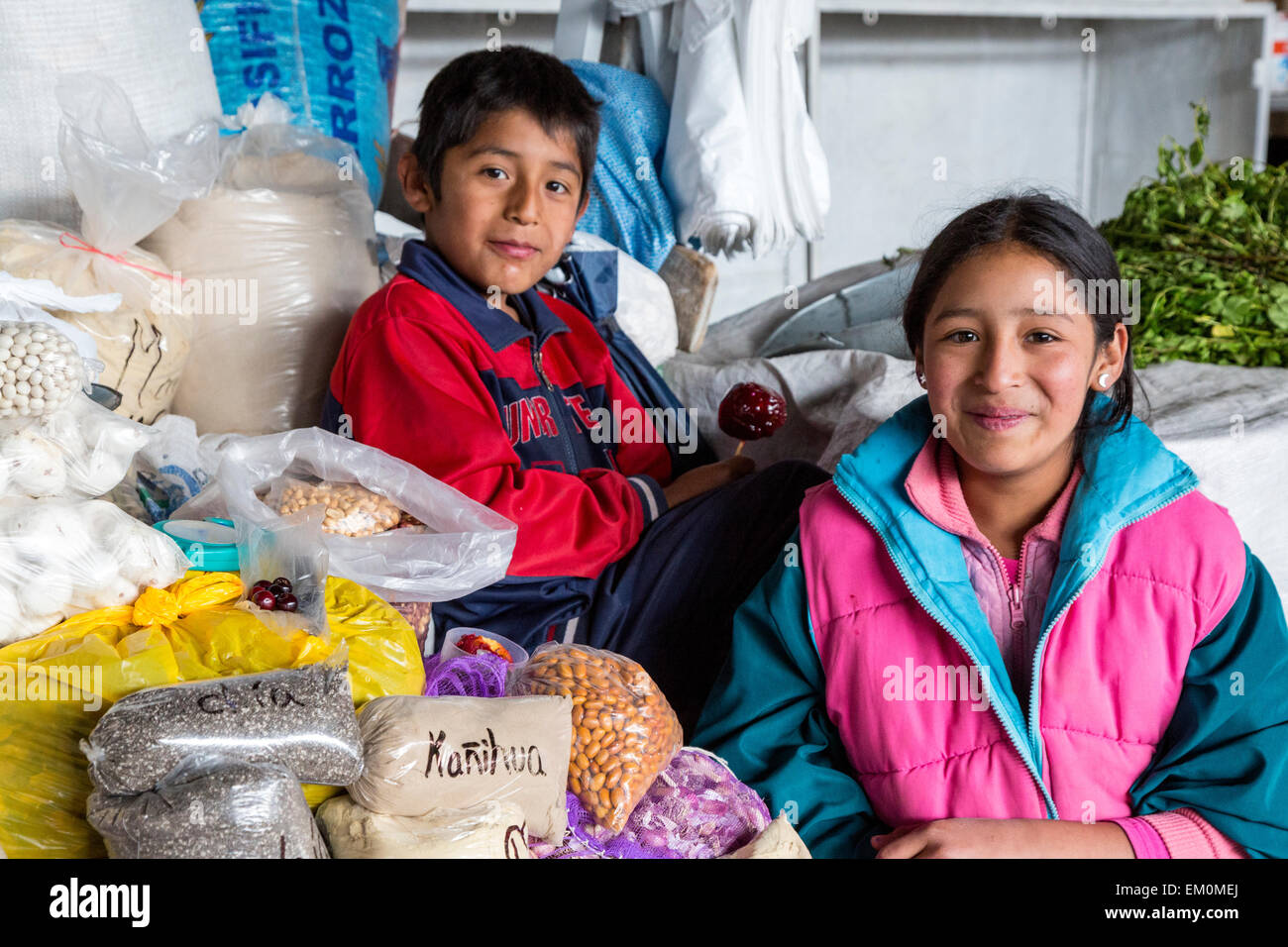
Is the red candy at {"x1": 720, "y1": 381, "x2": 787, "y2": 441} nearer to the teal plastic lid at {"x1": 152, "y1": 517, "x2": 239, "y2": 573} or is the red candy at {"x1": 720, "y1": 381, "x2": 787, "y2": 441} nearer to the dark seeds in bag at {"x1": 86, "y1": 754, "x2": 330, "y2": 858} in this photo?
the teal plastic lid at {"x1": 152, "y1": 517, "x2": 239, "y2": 573}

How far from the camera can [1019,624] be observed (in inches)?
49.3

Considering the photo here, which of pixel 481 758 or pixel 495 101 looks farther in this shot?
pixel 495 101

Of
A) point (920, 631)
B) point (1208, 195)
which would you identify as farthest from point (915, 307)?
point (1208, 195)

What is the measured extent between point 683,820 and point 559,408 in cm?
67

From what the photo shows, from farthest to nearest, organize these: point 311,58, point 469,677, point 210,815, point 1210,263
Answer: point 1210,263 < point 311,58 < point 469,677 < point 210,815

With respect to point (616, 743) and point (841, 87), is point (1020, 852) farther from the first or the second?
point (841, 87)

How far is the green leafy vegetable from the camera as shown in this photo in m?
2.04

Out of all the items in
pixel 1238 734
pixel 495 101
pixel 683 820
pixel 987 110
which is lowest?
pixel 683 820

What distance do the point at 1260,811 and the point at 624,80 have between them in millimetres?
1808

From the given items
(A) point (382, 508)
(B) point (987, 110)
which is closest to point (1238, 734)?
(A) point (382, 508)
